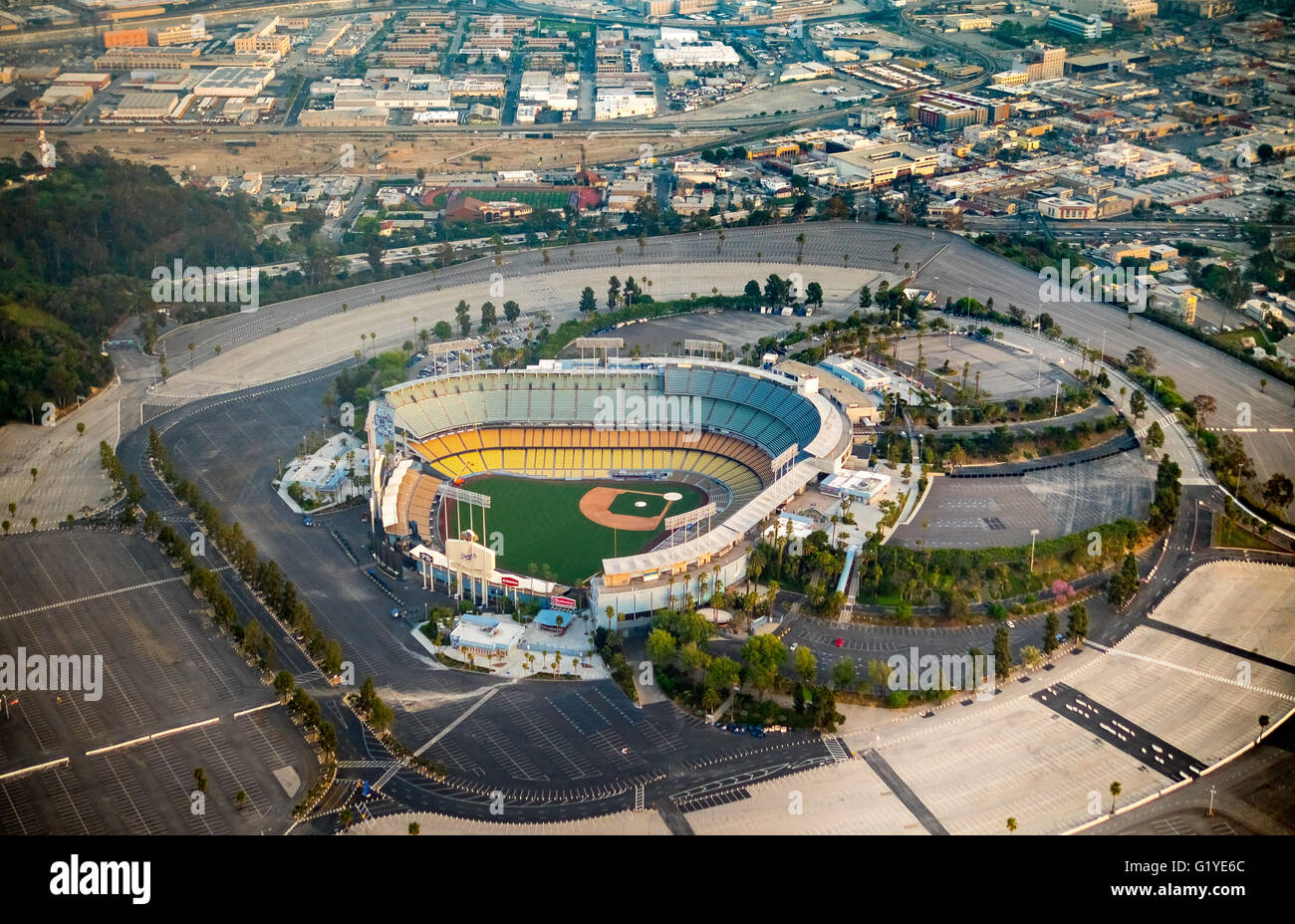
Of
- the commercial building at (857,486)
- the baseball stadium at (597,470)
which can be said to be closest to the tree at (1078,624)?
the commercial building at (857,486)

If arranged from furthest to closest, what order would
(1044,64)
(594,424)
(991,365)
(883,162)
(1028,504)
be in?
(1044,64) < (883,162) < (991,365) < (594,424) < (1028,504)

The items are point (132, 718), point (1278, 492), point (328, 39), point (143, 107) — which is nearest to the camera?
point (132, 718)

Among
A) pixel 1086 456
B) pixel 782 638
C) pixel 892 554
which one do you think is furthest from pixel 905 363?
pixel 782 638

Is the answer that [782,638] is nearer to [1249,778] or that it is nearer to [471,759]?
[471,759]

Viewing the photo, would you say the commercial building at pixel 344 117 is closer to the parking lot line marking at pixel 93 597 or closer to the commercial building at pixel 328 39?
the commercial building at pixel 328 39

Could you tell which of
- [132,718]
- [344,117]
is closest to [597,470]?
[132,718]

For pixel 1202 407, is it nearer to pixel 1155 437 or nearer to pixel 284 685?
pixel 1155 437

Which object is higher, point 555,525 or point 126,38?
Answer: point 126,38
